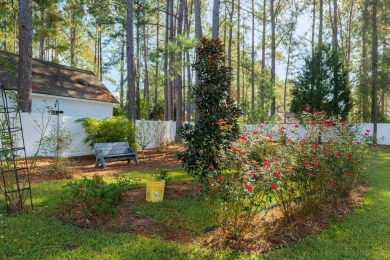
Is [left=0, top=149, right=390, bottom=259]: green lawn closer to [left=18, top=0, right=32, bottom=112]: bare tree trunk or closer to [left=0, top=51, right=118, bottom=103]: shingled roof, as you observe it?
[left=18, top=0, right=32, bottom=112]: bare tree trunk

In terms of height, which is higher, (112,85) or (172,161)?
(112,85)

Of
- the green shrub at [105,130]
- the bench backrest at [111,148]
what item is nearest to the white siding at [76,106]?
the green shrub at [105,130]

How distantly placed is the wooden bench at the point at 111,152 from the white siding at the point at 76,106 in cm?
543

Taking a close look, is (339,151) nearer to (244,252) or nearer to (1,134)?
(244,252)

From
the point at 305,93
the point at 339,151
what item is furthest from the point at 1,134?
the point at 305,93

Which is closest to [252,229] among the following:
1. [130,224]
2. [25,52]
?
[130,224]

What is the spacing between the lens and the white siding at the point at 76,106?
39.7 ft

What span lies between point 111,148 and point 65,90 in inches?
268

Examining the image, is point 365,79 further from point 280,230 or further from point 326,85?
point 280,230

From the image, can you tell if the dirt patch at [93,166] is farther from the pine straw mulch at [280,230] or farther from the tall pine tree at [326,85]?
the tall pine tree at [326,85]

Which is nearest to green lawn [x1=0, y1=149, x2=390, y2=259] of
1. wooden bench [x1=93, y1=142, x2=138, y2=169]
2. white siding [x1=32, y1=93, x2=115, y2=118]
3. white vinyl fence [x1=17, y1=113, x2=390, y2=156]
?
white vinyl fence [x1=17, y1=113, x2=390, y2=156]

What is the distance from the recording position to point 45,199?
14.6 ft

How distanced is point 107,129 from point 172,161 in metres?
2.40

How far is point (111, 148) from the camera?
8047mm
